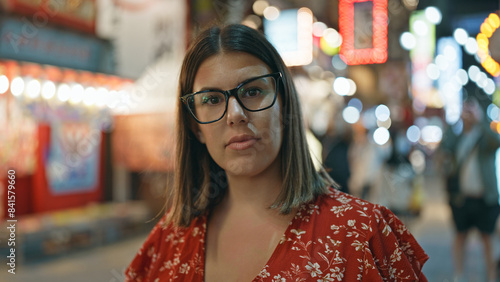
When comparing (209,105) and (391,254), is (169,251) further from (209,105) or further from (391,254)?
(391,254)

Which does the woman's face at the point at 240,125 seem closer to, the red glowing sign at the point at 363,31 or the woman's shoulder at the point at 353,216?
the woman's shoulder at the point at 353,216

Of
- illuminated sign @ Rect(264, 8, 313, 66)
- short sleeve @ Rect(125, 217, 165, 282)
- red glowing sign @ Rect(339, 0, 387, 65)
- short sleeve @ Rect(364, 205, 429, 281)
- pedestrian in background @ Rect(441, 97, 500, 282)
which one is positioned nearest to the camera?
short sleeve @ Rect(364, 205, 429, 281)

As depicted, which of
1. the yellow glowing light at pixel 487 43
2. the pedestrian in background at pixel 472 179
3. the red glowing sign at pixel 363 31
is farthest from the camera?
the red glowing sign at pixel 363 31

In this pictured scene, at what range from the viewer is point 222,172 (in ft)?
4.61

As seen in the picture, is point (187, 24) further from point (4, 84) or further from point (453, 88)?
point (453, 88)

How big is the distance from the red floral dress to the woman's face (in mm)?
193

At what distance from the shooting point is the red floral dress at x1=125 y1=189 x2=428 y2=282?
105cm

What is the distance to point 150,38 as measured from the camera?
3.82 m

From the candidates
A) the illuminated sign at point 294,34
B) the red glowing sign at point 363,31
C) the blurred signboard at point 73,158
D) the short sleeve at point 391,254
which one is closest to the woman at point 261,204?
the short sleeve at point 391,254

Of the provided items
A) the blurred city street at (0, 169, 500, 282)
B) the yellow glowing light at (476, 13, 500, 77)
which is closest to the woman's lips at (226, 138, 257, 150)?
the yellow glowing light at (476, 13, 500, 77)

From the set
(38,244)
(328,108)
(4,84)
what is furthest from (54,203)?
(328,108)

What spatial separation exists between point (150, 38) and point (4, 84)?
68.1 inches

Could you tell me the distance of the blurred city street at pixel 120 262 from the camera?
392 cm

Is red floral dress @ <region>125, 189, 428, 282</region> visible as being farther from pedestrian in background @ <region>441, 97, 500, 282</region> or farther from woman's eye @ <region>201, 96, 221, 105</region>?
pedestrian in background @ <region>441, 97, 500, 282</region>
